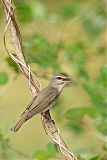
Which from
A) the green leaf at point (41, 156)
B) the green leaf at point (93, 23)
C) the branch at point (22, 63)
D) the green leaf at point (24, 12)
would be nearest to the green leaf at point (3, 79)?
the green leaf at point (41, 156)

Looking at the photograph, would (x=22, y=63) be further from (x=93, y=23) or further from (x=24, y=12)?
(x=93, y=23)

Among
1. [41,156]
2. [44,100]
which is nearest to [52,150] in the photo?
[41,156]

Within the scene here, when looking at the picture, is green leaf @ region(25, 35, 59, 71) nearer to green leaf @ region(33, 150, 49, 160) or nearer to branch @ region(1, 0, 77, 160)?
green leaf @ region(33, 150, 49, 160)

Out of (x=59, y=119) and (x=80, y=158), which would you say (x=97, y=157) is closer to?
(x=80, y=158)

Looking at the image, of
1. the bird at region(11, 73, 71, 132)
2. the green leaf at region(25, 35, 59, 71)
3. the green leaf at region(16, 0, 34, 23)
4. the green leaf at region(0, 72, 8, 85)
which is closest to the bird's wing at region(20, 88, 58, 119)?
the bird at region(11, 73, 71, 132)

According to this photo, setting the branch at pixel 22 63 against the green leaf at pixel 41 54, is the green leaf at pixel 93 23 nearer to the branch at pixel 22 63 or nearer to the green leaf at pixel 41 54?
the green leaf at pixel 41 54

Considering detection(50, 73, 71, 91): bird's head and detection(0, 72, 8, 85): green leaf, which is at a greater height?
detection(0, 72, 8, 85): green leaf
